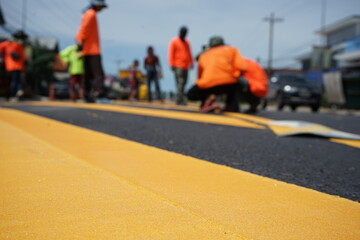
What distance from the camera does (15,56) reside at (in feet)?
30.1

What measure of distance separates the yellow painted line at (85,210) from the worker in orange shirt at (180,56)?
723cm

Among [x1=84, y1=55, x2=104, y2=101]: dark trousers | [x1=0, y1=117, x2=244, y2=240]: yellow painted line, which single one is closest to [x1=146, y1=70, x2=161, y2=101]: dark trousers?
[x1=84, y1=55, x2=104, y2=101]: dark trousers

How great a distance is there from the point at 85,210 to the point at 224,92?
5187 mm

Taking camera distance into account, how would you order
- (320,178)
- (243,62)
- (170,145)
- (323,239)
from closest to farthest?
(323,239) < (320,178) < (170,145) < (243,62)

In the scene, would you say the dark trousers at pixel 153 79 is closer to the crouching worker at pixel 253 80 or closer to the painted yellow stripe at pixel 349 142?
the crouching worker at pixel 253 80

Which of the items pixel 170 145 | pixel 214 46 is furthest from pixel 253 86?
pixel 170 145

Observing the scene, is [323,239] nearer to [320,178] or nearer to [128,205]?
[128,205]

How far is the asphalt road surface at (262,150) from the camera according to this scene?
1.80 meters

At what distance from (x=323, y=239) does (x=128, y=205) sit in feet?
1.79

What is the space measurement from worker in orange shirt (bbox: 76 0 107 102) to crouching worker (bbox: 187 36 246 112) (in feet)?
7.07

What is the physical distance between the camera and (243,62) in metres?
5.67

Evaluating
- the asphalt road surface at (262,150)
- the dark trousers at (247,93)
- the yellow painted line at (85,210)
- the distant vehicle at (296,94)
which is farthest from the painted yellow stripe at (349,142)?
the distant vehicle at (296,94)

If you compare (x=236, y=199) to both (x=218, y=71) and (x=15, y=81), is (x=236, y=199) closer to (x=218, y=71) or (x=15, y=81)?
(x=218, y=71)

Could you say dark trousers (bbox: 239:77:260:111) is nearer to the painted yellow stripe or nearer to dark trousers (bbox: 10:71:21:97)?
the painted yellow stripe
